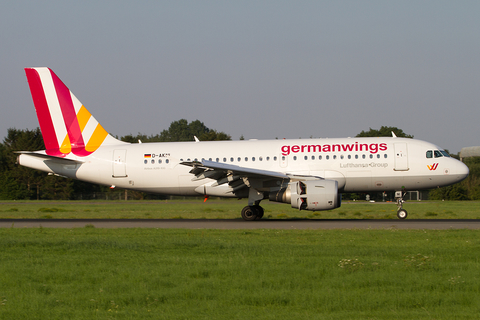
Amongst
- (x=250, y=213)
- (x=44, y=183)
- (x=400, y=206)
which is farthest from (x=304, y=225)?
(x=44, y=183)

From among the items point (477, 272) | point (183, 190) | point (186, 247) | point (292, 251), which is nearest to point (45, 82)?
point (183, 190)

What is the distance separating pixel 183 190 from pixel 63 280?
594 inches

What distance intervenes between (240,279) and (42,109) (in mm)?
19794

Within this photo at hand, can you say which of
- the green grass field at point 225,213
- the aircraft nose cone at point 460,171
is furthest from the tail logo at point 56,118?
the aircraft nose cone at point 460,171

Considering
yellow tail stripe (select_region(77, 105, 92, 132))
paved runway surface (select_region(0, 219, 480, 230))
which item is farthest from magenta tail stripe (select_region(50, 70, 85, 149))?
paved runway surface (select_region(0, 219, 480, 230))

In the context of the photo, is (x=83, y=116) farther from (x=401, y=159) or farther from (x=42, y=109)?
(x=401, y=159)

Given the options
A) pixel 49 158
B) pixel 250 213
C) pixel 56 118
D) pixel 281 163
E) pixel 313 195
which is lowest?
pixel 250 213

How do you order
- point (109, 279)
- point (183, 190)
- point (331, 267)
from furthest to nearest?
1. point (183, 190)
2. point (331, 267)
3. point (109, 279)

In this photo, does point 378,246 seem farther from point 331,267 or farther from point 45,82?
point 45,82

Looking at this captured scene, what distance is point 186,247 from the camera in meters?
12.5

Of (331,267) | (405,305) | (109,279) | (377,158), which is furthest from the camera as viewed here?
(377,158)

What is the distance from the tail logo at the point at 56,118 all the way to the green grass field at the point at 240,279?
11.7 m

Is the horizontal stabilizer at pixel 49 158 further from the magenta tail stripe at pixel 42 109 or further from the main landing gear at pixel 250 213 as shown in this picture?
the main landing gear at pixel 250 213

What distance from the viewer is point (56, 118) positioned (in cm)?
2481
